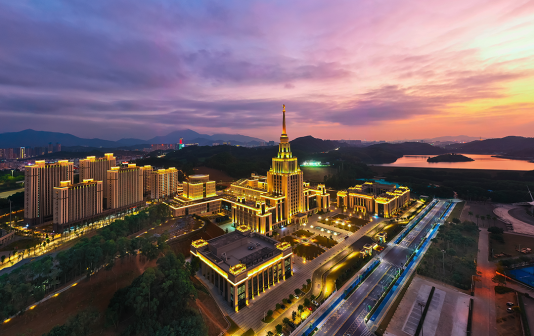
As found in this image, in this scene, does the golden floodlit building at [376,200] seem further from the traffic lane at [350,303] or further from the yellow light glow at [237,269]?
the yellow light glow at [237,269]

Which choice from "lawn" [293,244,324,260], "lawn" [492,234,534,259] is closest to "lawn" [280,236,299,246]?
"lawn" [293,244,324,260]

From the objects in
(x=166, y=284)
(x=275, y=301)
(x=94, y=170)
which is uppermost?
(x=94, y=170)

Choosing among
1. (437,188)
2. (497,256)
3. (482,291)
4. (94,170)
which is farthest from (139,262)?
(437,188)

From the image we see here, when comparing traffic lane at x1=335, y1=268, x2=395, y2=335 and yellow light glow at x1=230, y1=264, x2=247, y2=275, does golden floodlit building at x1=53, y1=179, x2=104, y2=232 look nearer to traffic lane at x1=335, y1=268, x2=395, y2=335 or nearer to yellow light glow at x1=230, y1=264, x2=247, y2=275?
yellow light glow at x1=230, y1=264, x2=247, y2=275

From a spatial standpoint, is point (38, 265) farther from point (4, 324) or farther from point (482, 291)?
point (482, 291)

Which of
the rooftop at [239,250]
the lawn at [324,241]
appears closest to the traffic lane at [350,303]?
the lawn at [324,241]

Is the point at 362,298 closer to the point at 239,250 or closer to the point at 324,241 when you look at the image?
the point at 324,241
